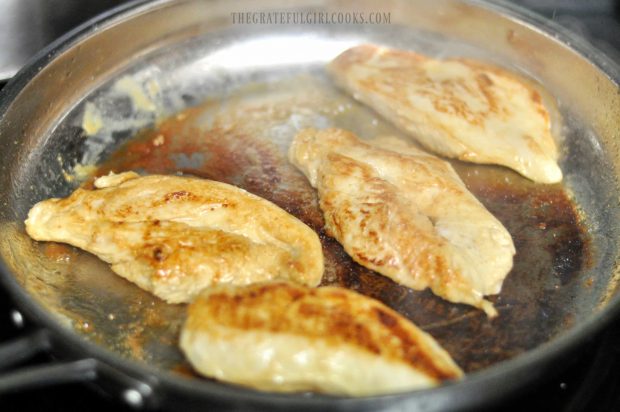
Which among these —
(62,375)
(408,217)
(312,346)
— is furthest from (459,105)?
(62,375)

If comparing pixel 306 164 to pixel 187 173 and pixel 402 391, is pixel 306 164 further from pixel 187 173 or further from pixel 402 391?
pixel 402 391

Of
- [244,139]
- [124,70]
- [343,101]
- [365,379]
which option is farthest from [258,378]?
[124,70]

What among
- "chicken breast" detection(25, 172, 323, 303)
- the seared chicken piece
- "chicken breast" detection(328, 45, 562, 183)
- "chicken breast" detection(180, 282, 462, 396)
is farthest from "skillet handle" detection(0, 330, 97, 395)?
"chicken breast" detection(328, 45, 562, 183)

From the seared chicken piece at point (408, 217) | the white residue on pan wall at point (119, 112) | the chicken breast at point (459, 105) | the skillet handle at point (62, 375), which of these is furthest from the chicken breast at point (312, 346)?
the white residue on pan wall at point (119, 112)

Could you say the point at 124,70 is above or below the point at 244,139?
above

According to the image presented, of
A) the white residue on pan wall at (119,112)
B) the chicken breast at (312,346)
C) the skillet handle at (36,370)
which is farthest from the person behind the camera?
the white residue on pan wall at (119,112)

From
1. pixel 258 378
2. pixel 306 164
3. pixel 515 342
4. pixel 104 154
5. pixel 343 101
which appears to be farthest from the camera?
pixel 343 101

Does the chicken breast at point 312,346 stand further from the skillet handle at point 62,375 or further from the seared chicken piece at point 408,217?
the seared chicken piece at point 408,217
